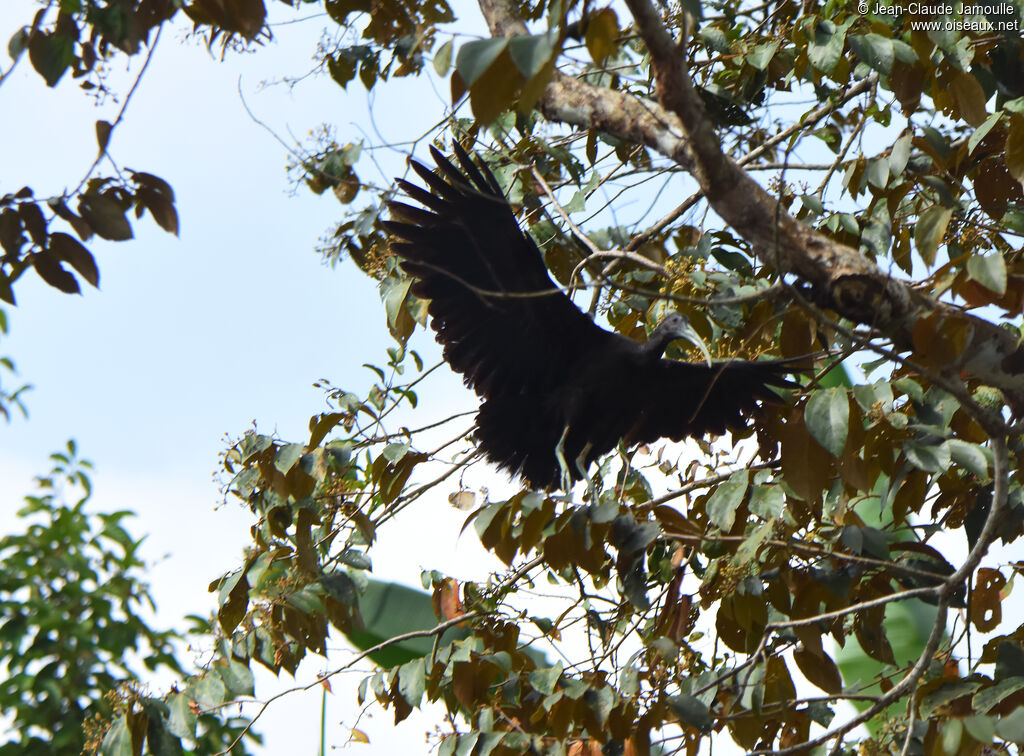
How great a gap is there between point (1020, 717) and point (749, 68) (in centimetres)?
223

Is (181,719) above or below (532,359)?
below

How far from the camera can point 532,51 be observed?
4.34 ft

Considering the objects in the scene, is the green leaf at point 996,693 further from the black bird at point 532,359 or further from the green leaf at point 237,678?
the green leaf at point 237,678

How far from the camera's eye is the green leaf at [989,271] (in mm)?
1709

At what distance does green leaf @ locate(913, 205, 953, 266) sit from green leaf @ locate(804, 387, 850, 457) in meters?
0.37

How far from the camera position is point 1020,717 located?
1594 mm

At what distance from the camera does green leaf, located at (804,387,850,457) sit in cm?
203

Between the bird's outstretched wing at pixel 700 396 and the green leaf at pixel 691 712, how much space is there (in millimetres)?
1298

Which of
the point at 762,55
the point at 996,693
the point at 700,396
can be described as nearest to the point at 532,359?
the point at 700,396

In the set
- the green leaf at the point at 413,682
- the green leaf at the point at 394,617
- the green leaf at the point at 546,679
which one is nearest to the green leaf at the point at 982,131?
the green leaf at the point at 546,679

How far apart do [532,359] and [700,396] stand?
618mm

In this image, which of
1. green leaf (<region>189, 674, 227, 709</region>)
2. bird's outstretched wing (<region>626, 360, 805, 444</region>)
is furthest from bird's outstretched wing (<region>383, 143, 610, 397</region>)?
green leaf (<region>189, 674, 227, 709</region>)

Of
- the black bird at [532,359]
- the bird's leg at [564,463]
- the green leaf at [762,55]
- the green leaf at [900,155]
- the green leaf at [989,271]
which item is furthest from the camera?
the bird's leg at [564,463]

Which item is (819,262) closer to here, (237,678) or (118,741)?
(237,678)
